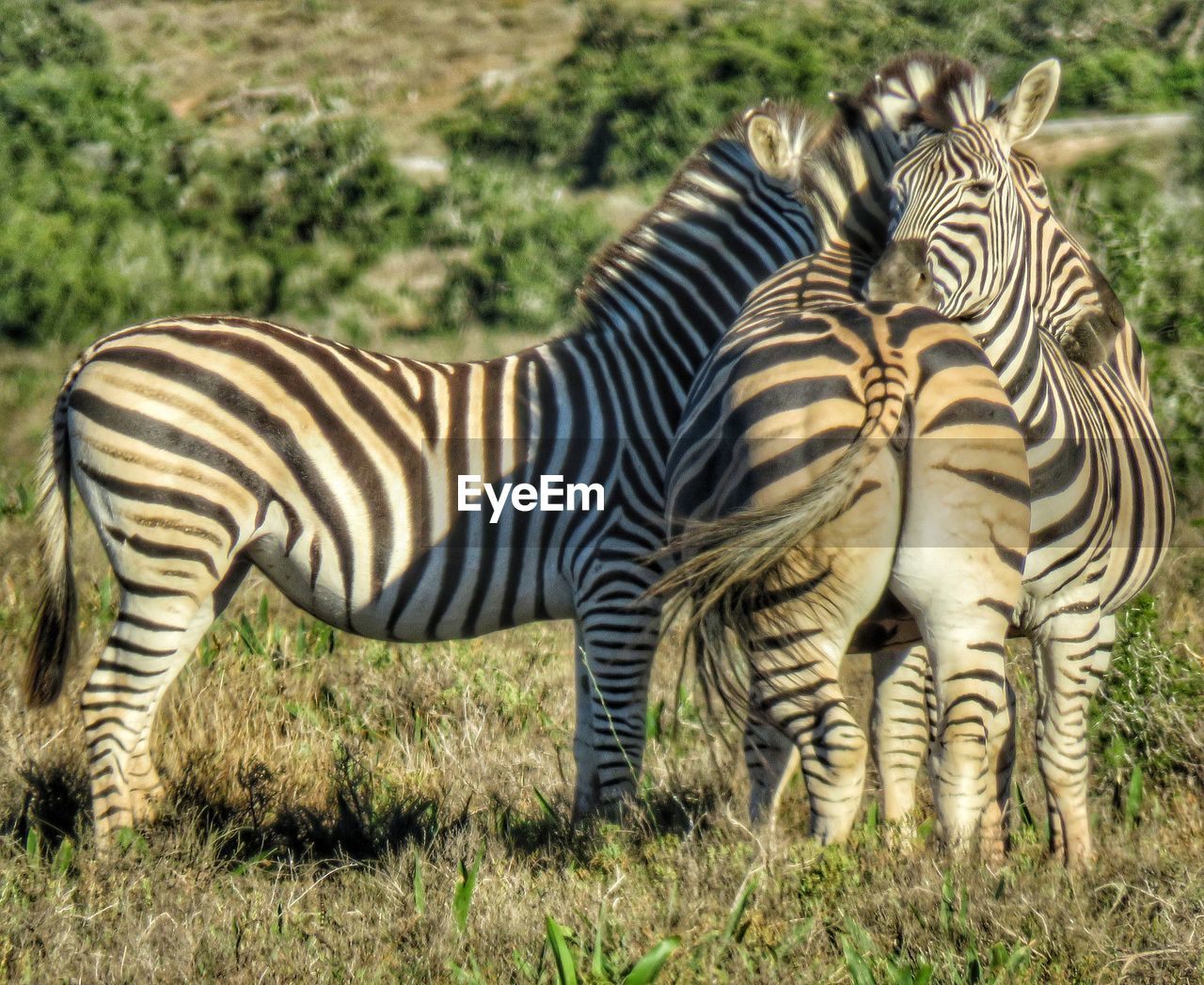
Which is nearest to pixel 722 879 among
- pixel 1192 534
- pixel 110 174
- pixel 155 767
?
pixel 155 767

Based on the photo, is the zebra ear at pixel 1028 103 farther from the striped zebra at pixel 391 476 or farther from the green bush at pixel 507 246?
the green bush at pixel 507 246

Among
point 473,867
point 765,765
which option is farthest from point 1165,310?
point 473,867

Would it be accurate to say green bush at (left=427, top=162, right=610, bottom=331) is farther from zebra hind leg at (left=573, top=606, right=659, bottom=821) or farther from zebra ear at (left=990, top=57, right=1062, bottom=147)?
zebra ear at (left=990, top=57, right=1062, bottom=147)

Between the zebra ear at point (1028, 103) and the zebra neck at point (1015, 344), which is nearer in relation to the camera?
the zebra neck at point (1015, 344)

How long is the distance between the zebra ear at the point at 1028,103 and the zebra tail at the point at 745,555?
4.04ft

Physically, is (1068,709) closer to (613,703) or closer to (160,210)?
(613,703)

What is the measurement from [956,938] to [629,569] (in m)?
A: 1.52

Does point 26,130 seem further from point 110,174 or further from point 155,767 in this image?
point 155,767

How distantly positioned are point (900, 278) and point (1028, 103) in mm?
879

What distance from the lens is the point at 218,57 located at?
1283 inches

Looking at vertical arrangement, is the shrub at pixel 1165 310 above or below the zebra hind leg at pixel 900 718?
above

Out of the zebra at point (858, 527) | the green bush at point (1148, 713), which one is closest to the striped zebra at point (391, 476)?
the zebra at point (858, 527)

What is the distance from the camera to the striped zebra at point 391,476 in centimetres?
391

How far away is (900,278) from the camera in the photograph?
3.37 meters
